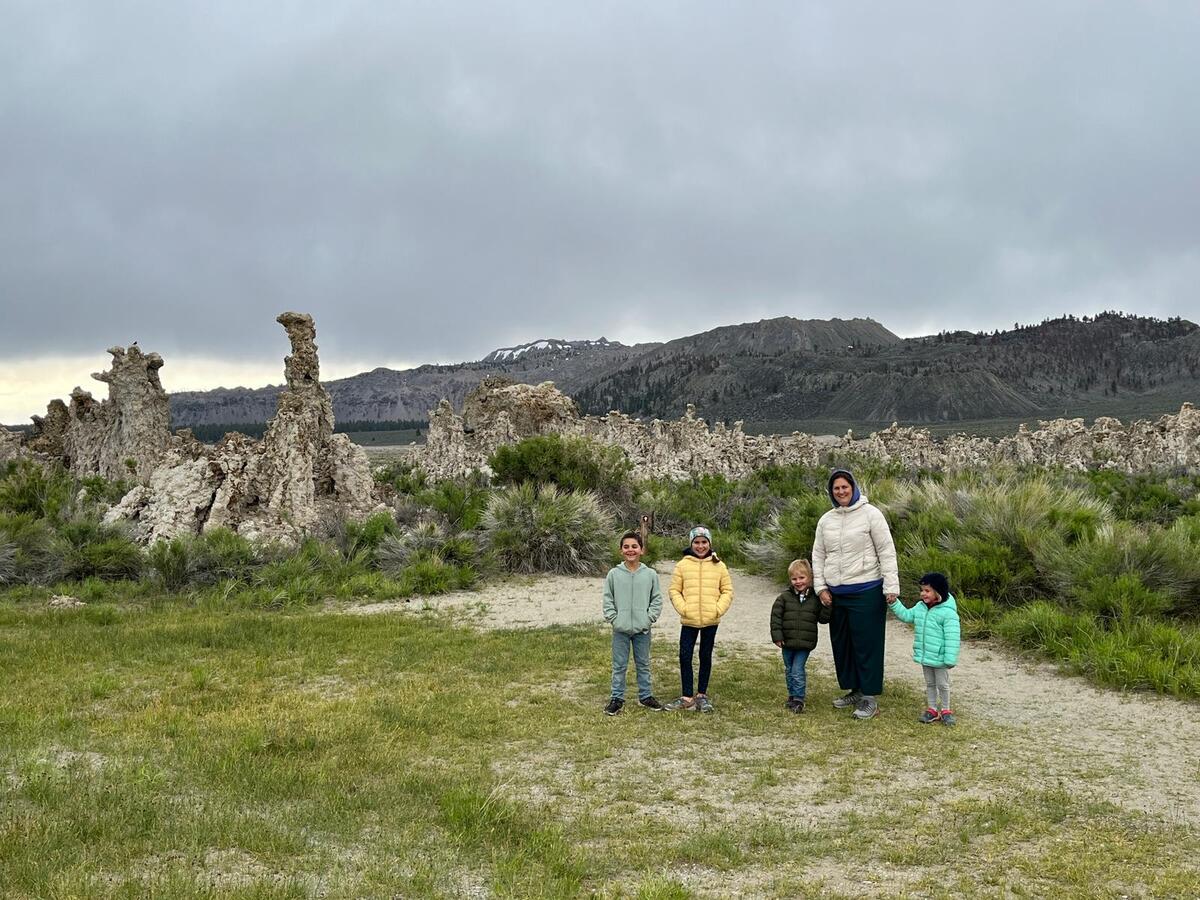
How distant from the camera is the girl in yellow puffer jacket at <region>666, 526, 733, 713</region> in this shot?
6.16 metres

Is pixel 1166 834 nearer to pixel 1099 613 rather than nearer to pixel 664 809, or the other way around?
pixel 664 809

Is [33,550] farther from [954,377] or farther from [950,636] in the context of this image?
[954,377]

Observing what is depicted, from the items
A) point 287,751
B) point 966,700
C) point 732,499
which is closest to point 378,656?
point 287,751

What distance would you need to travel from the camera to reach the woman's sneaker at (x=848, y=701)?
6235 millimetres

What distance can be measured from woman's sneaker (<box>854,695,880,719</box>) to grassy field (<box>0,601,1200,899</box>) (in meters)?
0.12

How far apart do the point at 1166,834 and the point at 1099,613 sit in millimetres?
5168

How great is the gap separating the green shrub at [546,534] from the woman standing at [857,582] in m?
7.48

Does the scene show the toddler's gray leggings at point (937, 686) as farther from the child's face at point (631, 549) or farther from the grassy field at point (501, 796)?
the child's face at point (631, 549)

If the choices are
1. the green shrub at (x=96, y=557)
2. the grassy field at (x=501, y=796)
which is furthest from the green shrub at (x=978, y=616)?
the green shrub at (x=96, y=557)

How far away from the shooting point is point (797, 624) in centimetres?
607

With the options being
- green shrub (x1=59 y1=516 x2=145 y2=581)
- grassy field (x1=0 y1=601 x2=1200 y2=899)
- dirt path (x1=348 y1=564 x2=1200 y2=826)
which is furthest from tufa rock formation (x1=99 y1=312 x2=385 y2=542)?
grassy field (x1=0 y1=601 x2=1200 y2=899)

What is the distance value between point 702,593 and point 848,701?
143 cm

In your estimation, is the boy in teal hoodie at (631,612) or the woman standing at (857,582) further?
the boy in teal hoodie at (631,612)

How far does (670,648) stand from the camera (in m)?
8.52
